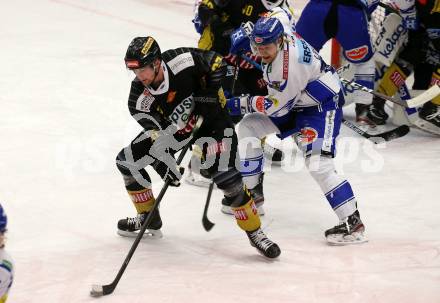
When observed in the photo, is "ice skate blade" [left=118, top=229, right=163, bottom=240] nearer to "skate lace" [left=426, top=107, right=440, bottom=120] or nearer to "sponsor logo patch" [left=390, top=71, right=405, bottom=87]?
"skate lace" [left=426, top=107, right=440, bottom=120]

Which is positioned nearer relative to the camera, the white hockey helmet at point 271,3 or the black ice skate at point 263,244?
the black ice skate at point 263,244

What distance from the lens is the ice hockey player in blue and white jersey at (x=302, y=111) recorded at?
12.6ft

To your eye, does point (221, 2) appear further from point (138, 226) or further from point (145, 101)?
point (138, 226)

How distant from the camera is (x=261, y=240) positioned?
12.6 feet

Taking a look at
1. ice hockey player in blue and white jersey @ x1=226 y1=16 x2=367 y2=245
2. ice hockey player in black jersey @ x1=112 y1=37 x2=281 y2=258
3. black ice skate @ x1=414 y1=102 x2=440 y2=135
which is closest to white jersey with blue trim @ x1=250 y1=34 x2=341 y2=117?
ice hockey player in blue and white jersey @ x1=226 y1=16 x2=367 y2=245

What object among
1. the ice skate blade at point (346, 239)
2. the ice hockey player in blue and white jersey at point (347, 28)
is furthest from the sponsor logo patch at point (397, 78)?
the ice skate blade at point (346, 239)

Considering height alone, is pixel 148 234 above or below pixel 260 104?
below

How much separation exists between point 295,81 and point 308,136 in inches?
11.5

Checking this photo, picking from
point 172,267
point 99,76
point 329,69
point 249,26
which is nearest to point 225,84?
point 249,26

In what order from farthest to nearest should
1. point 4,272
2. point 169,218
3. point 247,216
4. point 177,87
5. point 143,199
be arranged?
1. point 169,218
2. point 143,199
3. point 247,216
4. point 177,87
5. point 4,272

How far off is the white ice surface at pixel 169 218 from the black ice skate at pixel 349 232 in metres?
0.05

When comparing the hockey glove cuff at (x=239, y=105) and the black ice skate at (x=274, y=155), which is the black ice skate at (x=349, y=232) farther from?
the black ice skate at (x=274, y=155)

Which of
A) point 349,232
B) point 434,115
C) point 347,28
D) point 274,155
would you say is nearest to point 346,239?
point 349,232

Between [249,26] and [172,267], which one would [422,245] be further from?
[249,26]
